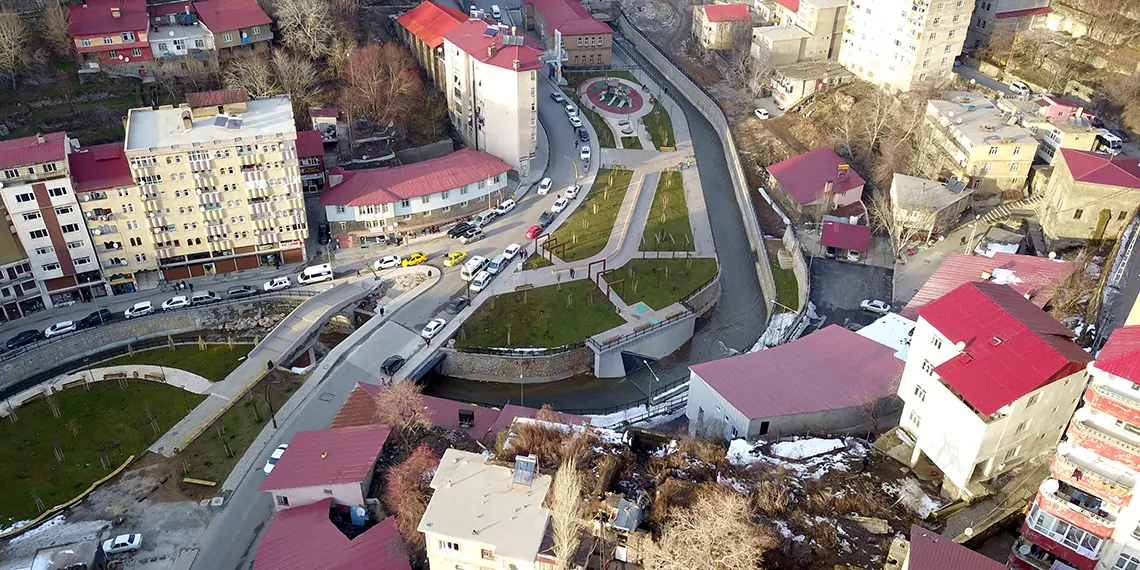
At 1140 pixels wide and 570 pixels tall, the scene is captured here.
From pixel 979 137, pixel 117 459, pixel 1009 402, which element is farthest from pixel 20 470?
pixel 979 137

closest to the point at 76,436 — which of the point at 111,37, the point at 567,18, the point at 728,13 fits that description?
the point at 111,37

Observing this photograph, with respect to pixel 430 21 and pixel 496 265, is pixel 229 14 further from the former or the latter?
pixel 496 265

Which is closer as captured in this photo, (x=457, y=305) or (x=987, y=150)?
(x=457, y=305)

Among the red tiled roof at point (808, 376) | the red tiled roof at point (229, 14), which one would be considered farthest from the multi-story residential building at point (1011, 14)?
the red tiled roof at point (229, 14)

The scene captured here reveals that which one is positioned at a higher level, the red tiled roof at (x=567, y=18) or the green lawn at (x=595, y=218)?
the red tiled roof at (x=567, y=18)

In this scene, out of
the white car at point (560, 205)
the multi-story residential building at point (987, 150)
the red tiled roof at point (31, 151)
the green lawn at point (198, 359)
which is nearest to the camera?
the red tiled roof at point (31, 151)

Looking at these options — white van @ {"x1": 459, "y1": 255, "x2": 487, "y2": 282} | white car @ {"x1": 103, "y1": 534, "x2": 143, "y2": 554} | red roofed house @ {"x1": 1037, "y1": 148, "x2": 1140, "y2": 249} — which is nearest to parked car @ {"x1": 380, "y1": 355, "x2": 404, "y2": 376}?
white van @ {"x1": 459, "y1": 255, "x2": 487, "y2": 282}

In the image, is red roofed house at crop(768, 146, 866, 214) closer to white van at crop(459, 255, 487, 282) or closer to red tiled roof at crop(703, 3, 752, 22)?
white van at crop(459, 255, 487, 282)

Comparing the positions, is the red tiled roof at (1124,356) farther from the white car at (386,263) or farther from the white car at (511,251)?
the white car at (386,263)
